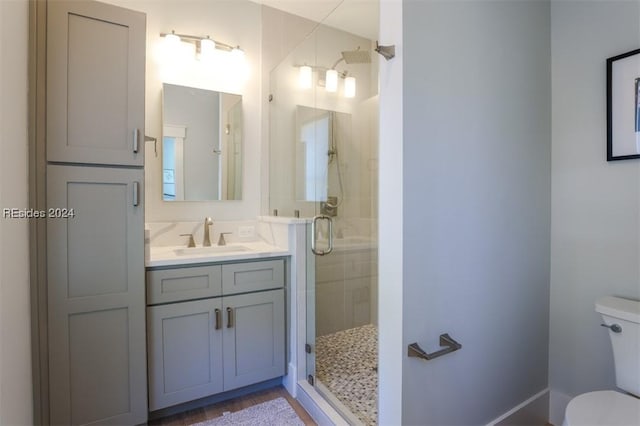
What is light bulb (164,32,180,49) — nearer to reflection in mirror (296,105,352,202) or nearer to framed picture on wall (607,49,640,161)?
reflection in mirror (296,105,352,202)

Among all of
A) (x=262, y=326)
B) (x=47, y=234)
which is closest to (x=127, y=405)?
(x=262, y=326)

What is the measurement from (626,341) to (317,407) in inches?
57.7

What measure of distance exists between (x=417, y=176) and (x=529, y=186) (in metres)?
0.83

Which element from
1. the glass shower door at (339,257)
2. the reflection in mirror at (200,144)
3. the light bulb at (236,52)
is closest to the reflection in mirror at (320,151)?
the glass shower door at (339,257)

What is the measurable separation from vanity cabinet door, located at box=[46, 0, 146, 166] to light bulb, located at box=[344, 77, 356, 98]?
1.29 meters

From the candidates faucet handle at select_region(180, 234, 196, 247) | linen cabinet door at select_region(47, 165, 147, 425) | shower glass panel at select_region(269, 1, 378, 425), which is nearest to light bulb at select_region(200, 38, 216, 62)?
shower glass panel at select_region(269, 1, 378, 425)

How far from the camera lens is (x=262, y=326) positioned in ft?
6.32

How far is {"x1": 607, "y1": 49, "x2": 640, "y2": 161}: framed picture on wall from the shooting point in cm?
136

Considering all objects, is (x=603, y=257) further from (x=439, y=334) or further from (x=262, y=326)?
(x=262, y=326)

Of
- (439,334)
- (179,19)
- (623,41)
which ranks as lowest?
(439,334)

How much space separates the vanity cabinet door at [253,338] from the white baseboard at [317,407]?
0.20m

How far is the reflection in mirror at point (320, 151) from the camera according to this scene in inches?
91.4

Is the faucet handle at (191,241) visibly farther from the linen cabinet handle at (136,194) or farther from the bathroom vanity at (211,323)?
the linen cabinet handle at (136,194)

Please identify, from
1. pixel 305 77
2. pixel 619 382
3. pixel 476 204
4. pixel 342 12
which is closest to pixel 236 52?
pixel 305 77
